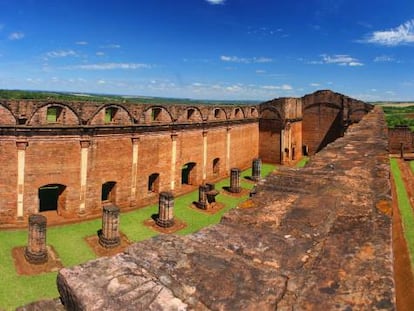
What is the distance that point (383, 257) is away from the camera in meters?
2.49

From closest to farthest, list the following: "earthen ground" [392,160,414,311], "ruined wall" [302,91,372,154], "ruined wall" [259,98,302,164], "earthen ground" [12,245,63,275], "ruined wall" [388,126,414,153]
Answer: "earthen ground" [392,160,414,311] → "earthen ground" [12,245,63,275] → "ruined wall" [259,98,302,164] → "ruined wall" [302,91,372,154] → "ruined wall" [388,126,414,153]

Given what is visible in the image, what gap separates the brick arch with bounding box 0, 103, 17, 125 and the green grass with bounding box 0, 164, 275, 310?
418 centimetres

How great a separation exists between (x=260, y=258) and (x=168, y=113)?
1720cm

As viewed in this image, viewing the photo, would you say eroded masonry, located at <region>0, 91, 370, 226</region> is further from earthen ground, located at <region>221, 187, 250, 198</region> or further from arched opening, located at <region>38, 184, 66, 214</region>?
earthen ground, located at <region>221, 187, 250, 198</region>

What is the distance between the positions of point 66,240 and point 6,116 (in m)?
5.16

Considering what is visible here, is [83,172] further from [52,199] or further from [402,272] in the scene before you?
[402,272]

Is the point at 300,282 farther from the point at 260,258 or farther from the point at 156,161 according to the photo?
the point at 156,161

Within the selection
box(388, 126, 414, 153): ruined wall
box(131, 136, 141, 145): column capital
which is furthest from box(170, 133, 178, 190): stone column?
box(388, 126, 414, 153): ruined wall

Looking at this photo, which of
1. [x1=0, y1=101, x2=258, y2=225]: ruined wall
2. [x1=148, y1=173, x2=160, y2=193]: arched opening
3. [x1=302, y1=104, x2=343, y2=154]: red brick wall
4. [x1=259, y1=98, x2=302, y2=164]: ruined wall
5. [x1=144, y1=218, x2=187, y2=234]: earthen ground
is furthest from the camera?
[x1=302, y1=104, x2=343, y2=154]: red brick wall

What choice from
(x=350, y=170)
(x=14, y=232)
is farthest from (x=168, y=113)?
(x=350, y=170)

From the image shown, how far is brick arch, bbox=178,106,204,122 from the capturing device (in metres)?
20.4

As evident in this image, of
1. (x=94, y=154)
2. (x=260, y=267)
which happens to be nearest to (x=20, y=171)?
(x=94, y=154)

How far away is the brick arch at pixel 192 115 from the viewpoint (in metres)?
20.4

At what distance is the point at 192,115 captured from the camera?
2152 cm
